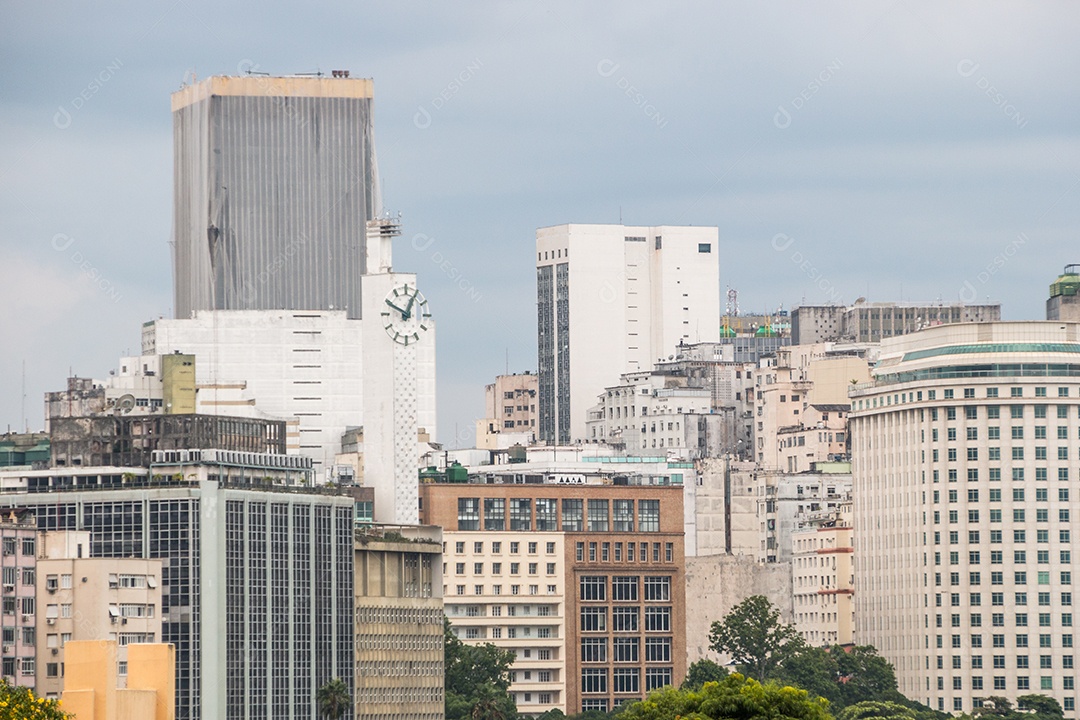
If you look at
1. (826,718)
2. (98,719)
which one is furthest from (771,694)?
(98,719)

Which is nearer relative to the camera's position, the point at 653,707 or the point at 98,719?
the point at 653,707

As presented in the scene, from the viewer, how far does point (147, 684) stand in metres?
171

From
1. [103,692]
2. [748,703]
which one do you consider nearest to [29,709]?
[103,692]

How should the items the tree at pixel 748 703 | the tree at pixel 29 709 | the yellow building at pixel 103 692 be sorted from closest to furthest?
the tree at pixel 748 703
the tree at pixel 29 709
the yellow building at pixel 103 692

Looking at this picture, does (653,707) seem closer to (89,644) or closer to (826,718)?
(826,718)

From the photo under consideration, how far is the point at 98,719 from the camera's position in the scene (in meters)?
166

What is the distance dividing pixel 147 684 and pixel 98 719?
16.2 ft

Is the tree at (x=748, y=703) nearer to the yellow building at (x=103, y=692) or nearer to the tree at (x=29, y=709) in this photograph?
the yellow building at (x=103, y=692)

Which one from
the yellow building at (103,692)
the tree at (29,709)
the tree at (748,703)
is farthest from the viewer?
the yellow building at (103,692)

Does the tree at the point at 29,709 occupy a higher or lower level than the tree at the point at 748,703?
lower

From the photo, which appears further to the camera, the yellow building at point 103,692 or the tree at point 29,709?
the yellow building at point 103,692

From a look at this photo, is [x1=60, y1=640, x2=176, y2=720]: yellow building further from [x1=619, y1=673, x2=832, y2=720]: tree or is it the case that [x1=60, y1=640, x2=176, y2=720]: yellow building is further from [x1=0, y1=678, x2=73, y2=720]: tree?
[x1=619, y1=673, x2=832, y2=720]: tree

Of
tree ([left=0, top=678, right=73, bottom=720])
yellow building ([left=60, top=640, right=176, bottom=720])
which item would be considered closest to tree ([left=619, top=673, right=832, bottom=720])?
yellow building ([left=60, top=640, right=176, bottom=720])

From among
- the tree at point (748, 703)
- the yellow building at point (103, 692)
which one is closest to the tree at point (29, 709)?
the yellow building at point (103, 692)
